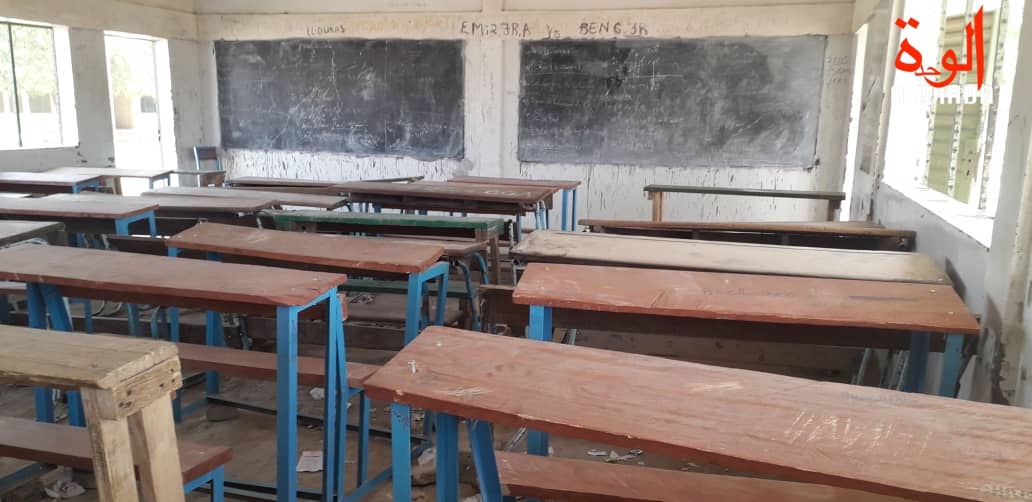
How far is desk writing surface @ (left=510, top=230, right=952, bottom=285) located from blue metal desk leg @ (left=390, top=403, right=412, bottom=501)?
1.18m

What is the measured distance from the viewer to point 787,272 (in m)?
2.12

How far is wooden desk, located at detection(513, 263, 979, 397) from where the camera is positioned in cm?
168

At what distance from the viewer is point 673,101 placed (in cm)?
605

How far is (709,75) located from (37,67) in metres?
5.75

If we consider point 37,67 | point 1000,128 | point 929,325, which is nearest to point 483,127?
point 37,67

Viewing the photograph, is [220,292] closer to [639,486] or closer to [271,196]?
[639,486]

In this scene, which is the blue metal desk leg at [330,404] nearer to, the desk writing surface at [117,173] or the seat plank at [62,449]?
the seat plank at [62,449]

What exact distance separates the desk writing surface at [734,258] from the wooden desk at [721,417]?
994 mm

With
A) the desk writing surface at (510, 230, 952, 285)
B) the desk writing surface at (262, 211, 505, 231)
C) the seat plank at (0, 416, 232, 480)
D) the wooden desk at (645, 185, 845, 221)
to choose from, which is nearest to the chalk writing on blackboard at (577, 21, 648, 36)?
the wooden desk at (645, 185, 845, 221)

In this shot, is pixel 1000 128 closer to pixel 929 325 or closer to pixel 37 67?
pixel 929 325

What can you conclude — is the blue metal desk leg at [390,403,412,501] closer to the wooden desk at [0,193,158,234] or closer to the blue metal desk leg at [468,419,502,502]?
the blue metal desk leg at [468,419,502,502]

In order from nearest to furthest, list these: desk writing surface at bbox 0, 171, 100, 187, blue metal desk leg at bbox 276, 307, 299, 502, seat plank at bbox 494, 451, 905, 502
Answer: seat plank at bbox 494, 451, 905, 502
blue metal desk leg at bbox 276, 307, 299, 502
desk writing surface at bbox 0, 171, 100, 187

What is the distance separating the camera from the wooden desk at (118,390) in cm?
96

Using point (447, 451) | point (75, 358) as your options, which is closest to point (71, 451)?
point (75, 358)
